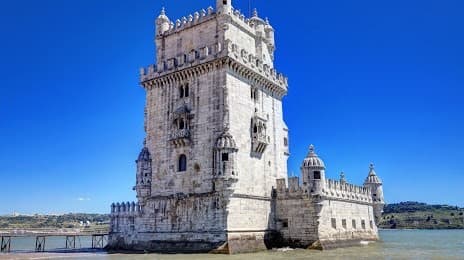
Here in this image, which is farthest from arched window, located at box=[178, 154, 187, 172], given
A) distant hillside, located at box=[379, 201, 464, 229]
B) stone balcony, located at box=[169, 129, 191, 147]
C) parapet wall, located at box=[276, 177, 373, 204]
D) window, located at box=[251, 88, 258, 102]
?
distant hillside, located at box=[379, 201, 464, 229]

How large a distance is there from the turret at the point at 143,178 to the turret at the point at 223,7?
13317 mm

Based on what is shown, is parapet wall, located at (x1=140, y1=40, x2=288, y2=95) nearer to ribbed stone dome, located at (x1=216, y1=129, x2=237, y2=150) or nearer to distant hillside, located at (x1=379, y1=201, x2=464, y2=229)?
ribbed stone dome, located at (x1=216, y1=129, x2=237, y2=150)

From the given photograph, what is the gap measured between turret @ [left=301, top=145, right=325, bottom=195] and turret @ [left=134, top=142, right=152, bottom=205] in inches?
496

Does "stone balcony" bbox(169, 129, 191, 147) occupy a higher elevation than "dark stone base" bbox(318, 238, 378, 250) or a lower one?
higher

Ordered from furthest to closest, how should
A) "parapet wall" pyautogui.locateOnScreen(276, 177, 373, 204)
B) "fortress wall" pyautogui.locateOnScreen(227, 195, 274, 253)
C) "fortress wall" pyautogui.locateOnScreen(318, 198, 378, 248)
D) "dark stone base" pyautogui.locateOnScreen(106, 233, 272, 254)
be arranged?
"parapet wall" pyautogui.locateOnScreen(276, 177, 373, 204), "fortress wall" pyautogui.locateOnScreen(318, 198, 378, 248), "fortress wall" pyautogui.locateOnScreen(227, 195, 274, 253), "dark stone base" pyautogui.locateOnScreen(106, 233, 272, 254)

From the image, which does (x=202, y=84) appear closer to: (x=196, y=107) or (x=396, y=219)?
(x=196, y=107)

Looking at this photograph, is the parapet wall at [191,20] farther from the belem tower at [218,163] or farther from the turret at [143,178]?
the turret at [143,178]

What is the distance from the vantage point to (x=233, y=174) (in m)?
32.4

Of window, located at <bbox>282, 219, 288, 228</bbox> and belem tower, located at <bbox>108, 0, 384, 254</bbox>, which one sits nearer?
belem tower, located at <bbox>108, 0, 384, 254</bbox>

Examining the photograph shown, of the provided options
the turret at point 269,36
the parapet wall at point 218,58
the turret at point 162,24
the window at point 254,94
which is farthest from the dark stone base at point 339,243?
the turret at point 162,24

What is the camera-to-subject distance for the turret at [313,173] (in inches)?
1389

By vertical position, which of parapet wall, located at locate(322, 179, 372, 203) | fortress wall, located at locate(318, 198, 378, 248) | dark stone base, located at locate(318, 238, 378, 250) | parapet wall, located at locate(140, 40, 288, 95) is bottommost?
dark stone base, located at locate(318, 238, 378, 250)

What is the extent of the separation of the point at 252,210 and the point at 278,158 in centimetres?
690

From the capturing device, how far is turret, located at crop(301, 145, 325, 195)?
116 ft
